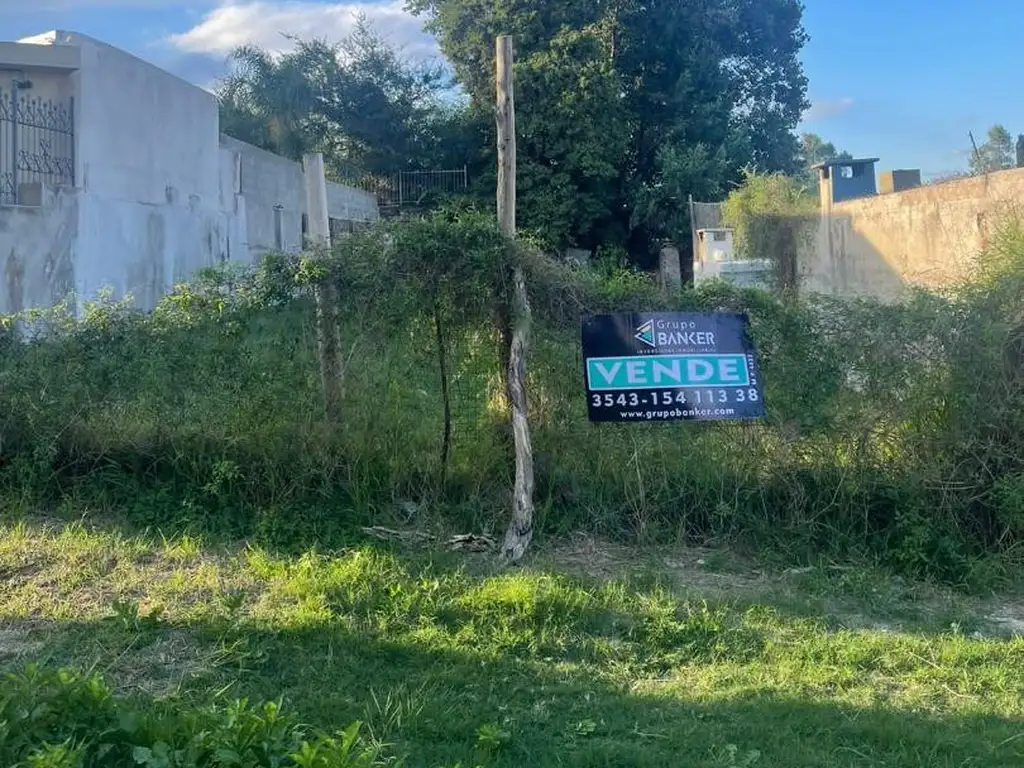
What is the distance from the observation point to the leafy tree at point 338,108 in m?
26.6

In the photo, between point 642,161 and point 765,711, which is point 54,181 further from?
point 642,161

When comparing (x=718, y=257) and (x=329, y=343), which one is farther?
(x=718, y=257)

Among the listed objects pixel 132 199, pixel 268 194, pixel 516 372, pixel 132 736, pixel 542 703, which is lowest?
pixel 542 703

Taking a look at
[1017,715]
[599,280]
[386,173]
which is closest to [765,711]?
[1017,715]

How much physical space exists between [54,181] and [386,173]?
56.3 ft

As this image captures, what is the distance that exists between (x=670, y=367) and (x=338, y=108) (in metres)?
23.5

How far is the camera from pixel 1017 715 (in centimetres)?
396

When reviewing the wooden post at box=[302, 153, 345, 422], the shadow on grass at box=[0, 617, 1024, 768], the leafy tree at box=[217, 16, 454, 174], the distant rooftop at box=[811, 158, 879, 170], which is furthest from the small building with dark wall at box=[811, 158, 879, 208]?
the shadow on grass at box=[0, 617, 1024, 768]

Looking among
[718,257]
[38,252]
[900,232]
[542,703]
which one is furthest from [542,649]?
[718,257]

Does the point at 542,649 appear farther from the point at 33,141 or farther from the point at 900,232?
the point at 900,232

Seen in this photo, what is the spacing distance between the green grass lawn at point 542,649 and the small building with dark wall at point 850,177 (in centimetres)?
1883

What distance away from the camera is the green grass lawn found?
3.73 meters

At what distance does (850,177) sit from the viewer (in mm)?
24328

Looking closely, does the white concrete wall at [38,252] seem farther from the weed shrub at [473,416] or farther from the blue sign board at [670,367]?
the blue sign board at [670,367]
